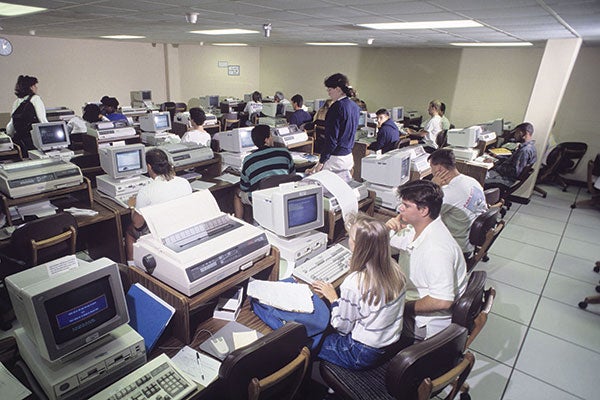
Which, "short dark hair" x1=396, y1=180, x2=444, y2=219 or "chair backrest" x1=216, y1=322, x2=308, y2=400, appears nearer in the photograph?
"chair backrest" x1=216, y1=322, x2=308, y2=400

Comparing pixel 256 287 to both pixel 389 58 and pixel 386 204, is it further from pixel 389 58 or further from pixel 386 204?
pixel 389 58

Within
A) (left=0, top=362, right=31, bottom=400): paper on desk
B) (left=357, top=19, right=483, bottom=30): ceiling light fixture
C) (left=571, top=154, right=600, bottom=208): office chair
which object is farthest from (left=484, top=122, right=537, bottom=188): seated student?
(left=0, top=362, right=31, bottom=400): paper on desk

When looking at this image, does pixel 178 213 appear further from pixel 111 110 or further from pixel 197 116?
pixel 111 110

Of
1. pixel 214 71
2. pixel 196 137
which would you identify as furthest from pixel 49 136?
pixel 214 71

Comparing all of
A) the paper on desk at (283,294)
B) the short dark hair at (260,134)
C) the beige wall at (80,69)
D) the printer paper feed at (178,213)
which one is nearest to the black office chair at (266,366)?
the paper on desk at (283,294)

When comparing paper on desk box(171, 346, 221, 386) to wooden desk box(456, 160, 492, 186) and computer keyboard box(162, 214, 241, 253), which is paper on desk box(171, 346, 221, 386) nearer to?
computer keyboard box(162, 214, 241, 253)

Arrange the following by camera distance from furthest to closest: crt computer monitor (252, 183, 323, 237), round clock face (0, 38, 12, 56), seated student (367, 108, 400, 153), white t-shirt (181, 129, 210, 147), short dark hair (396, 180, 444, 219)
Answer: round clock face (0, 38, 12, 56) → seated student (367, 108, 400, 153) → white t-shirt (181, 129, 210, 147) → crt computer monitor (252, 183, 323, 237) → short dark hair (396, 180, 444, 219)

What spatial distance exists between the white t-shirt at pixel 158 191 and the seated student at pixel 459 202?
2.27 m

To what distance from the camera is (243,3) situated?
327 cm

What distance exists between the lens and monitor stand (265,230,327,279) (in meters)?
2.29

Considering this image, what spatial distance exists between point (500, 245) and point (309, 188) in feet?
10.6

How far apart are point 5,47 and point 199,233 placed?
9957 millimetres

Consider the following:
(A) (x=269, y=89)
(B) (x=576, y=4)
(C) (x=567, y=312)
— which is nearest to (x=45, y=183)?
(B) (x=576, y=4)

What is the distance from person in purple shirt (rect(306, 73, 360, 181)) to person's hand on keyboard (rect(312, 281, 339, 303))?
1777 millimetres
